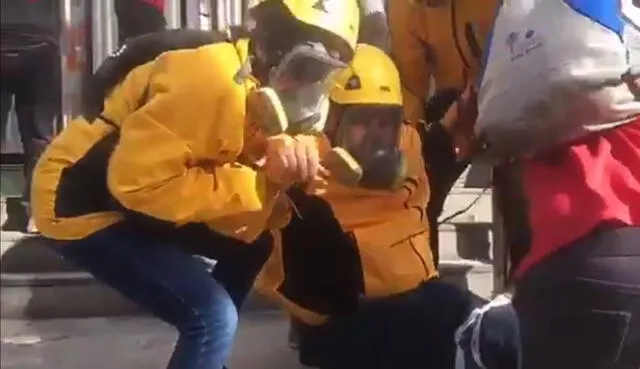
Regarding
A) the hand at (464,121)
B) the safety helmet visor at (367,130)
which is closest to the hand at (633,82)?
the hand at (464,121)

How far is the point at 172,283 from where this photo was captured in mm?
2412

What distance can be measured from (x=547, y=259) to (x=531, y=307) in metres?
0.08

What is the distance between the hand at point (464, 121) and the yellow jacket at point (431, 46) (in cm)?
10

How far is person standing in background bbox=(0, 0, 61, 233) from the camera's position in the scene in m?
4.85

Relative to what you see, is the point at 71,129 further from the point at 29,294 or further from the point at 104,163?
the point at 29,294

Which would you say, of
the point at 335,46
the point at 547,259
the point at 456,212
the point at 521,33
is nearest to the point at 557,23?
the point at 521,33

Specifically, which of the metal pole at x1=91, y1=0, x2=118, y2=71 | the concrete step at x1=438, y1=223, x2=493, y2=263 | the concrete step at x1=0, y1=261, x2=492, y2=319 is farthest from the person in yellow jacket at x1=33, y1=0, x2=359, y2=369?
the metal pole at x1=91, y1=0, x2=118, y2=71

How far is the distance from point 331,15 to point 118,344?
5.27ft

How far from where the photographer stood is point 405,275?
288cm

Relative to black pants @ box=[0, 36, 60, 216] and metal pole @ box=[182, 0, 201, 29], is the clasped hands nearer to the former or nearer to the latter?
metal pole @ box=[182, 0, 201, 29]

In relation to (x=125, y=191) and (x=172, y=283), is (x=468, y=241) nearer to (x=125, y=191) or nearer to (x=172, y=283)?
(x=172, y=283)

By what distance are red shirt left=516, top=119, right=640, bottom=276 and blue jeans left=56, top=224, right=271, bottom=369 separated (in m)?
0.64

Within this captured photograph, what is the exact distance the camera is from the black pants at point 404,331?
115 inches

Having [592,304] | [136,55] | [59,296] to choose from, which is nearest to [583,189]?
[592,304]
